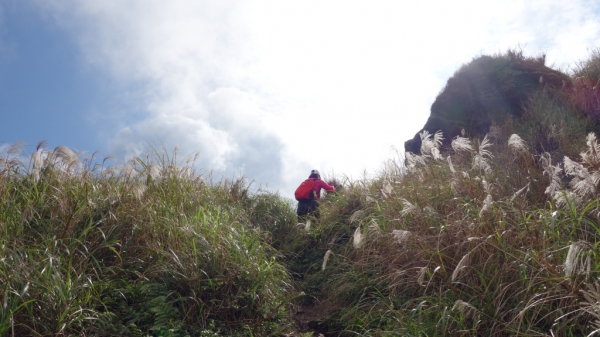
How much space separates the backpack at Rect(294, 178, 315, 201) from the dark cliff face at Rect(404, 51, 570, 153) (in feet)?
11.5

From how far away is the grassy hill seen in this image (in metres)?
3.65

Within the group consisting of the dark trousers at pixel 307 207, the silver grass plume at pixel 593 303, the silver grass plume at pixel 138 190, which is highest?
the dark trousers at pixel 307 207

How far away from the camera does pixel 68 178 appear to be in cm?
599

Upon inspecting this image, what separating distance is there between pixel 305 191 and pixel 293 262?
3.16m

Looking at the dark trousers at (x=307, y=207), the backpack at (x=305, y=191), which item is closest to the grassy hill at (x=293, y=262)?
the dark trousers at (x=307, y=207)

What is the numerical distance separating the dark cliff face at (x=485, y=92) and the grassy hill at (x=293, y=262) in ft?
14.7

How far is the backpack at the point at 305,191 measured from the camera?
397 inches

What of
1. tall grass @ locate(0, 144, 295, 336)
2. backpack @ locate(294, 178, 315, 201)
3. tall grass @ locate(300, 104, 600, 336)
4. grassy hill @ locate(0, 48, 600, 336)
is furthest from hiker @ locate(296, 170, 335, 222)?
tall grass @ locate(0, 144, 295, 336)

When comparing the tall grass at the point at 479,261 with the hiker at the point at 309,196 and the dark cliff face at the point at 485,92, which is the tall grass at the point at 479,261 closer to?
the hiker at the point at 309,196

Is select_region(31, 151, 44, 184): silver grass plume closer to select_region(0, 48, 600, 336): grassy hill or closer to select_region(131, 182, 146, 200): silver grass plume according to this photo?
select_region(0, 48, 600, 336): grassy hill

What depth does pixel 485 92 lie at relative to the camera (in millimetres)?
11516

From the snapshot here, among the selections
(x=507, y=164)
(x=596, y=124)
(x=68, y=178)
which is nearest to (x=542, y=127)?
(x=596, y=124)

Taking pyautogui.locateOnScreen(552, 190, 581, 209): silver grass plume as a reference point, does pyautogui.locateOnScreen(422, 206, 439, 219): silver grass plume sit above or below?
above

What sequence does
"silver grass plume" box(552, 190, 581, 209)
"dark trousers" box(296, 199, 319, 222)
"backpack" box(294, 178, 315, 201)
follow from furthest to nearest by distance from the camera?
"backpack" box(294, 178, 315, 201) < "dark trousers" box(296, 199, 319, 222) < "silver grass plume" box(552, 190, 581, 209)
